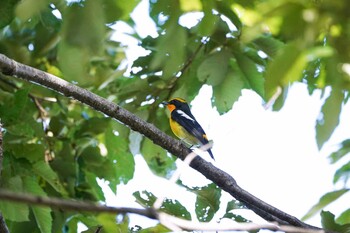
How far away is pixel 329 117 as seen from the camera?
1409 millimetres

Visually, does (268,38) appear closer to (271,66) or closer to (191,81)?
(191,81)

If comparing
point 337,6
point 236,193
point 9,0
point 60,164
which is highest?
point 9,0

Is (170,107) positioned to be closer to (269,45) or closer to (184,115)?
(184,115)

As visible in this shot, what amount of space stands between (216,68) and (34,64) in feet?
7.03

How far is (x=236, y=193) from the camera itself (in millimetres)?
2869

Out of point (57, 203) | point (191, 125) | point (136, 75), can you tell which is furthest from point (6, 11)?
point (57, 203)

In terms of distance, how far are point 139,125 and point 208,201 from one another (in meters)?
0.51

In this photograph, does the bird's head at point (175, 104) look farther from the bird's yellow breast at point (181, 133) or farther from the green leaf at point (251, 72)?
the green leaf at point (251, 72)

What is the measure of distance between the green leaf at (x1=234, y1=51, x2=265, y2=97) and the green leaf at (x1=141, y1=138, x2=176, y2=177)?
39.7 inches

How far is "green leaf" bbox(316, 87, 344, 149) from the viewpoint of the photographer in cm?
139

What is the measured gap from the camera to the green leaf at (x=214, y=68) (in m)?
3.53

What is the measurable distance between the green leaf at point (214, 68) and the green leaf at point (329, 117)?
2073mm

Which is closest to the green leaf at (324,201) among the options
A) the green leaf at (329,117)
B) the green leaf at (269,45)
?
the green leaf at (329,117)

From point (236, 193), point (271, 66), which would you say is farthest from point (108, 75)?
point (271, 66)
